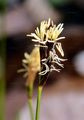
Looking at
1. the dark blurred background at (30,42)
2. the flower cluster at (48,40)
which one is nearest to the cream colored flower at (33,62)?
the flower cluster at (48,40)

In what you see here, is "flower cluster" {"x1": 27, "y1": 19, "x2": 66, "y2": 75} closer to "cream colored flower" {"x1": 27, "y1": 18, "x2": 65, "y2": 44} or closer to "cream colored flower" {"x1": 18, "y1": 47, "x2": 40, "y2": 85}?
"cream colored flower" {"x1": 27, "y1": 18, "x2": 65, "y2": 44}

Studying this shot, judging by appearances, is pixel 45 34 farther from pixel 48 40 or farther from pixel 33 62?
pixel 33 62

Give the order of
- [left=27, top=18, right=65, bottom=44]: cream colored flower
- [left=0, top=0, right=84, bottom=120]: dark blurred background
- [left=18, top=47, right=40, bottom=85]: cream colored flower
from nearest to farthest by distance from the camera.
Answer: [left=27, top=18, right=65, bottom=44]: cream colored flower
[left=18, top=47, right=40, bottom=85]: cream colored flower
[left=0, top=0, right=84, bottom=120]: dark blurred background

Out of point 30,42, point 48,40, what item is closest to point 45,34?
point 48,40

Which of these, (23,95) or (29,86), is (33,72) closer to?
(29,86)

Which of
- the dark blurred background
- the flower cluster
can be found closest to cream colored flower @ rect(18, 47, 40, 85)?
the flower cluster

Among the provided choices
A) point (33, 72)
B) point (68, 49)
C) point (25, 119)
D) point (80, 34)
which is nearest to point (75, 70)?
point (68, 49)
